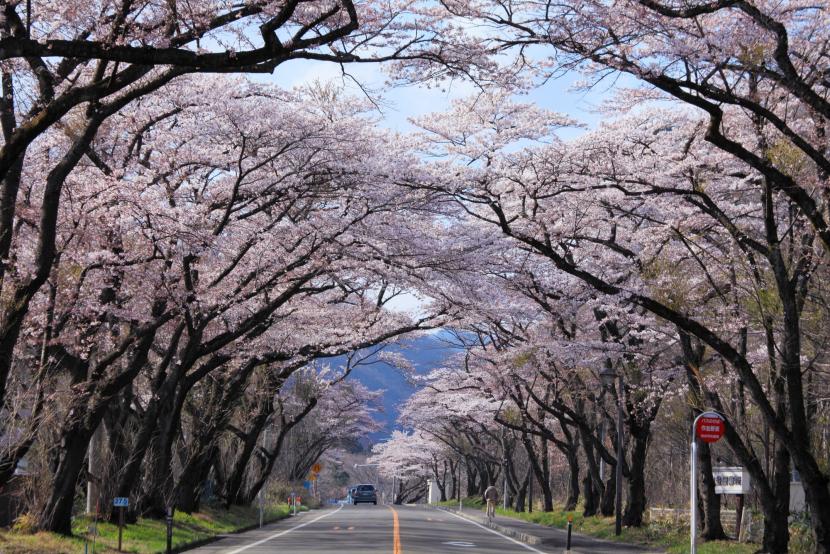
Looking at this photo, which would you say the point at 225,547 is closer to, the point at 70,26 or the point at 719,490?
the point at 719,490

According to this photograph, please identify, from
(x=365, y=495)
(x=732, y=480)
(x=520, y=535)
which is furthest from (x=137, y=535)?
(x=365, y=495)

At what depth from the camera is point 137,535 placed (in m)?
23.0

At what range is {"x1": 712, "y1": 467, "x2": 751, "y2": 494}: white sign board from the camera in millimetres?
24406

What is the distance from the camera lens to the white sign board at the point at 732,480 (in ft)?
80.1

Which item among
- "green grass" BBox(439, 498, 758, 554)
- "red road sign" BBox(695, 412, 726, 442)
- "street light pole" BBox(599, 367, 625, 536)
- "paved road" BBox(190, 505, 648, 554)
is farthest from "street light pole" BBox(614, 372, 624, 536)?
"red road sign" BBox(695, 412, 726, 442)

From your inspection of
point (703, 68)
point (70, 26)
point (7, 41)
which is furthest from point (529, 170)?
point (7, 41)

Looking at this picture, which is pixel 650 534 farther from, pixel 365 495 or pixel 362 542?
pixel 365 495

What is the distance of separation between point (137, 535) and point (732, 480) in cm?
1452

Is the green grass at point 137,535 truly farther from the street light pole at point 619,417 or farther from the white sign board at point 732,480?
the white sign board at point 732,480

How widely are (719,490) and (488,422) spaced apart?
33.2m

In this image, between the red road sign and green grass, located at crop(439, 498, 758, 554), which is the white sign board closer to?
green grass, located at crop(439, 498, 758, 554)

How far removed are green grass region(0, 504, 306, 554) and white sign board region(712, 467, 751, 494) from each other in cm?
1325

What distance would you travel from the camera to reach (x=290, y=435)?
220ft

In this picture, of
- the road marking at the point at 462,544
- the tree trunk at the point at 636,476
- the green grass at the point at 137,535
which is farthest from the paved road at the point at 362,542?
the tree trunk at the point at 636,476
